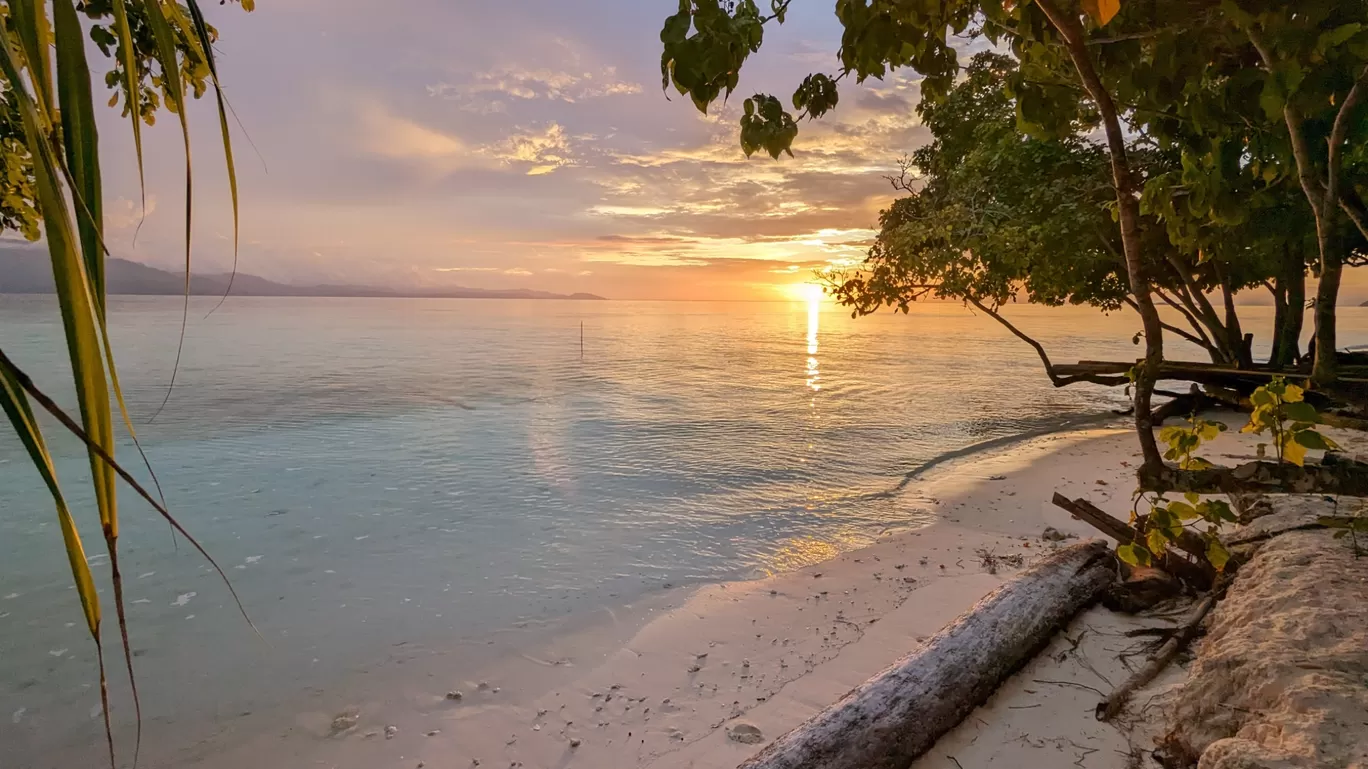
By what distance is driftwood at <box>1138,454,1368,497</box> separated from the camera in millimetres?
2977

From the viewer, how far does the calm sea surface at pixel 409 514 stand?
5.51 meters

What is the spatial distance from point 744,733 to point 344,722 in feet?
9.11

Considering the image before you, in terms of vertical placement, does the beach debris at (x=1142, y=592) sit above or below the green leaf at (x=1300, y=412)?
below

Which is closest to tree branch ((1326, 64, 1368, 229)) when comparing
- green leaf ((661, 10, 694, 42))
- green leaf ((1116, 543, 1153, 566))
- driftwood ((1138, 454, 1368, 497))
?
driftwood ((1138, 454, 1368, 497))

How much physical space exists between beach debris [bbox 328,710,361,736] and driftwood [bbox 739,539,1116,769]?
299cm

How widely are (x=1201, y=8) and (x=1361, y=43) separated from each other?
2.83ft

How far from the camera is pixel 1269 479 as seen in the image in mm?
3090

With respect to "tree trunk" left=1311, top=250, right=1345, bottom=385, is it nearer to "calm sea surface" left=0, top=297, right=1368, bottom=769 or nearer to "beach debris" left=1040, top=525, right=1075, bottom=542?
"beach debris" left=1040, top=525, right=1075, bottom=542

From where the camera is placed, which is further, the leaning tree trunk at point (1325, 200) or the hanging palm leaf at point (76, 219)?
the leaning tree trunk at point (1325, 200)

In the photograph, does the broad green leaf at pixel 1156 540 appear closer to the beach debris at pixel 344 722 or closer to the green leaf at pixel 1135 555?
the green leaf at pixel 1135 555

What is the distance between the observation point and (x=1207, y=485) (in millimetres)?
3141

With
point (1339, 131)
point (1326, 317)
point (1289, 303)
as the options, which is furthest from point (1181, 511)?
point (1289, 303)

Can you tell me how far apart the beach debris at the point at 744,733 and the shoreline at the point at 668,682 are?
3cm

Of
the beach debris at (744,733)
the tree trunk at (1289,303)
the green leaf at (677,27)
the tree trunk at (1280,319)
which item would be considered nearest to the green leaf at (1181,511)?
the beach debris at (744,733)
